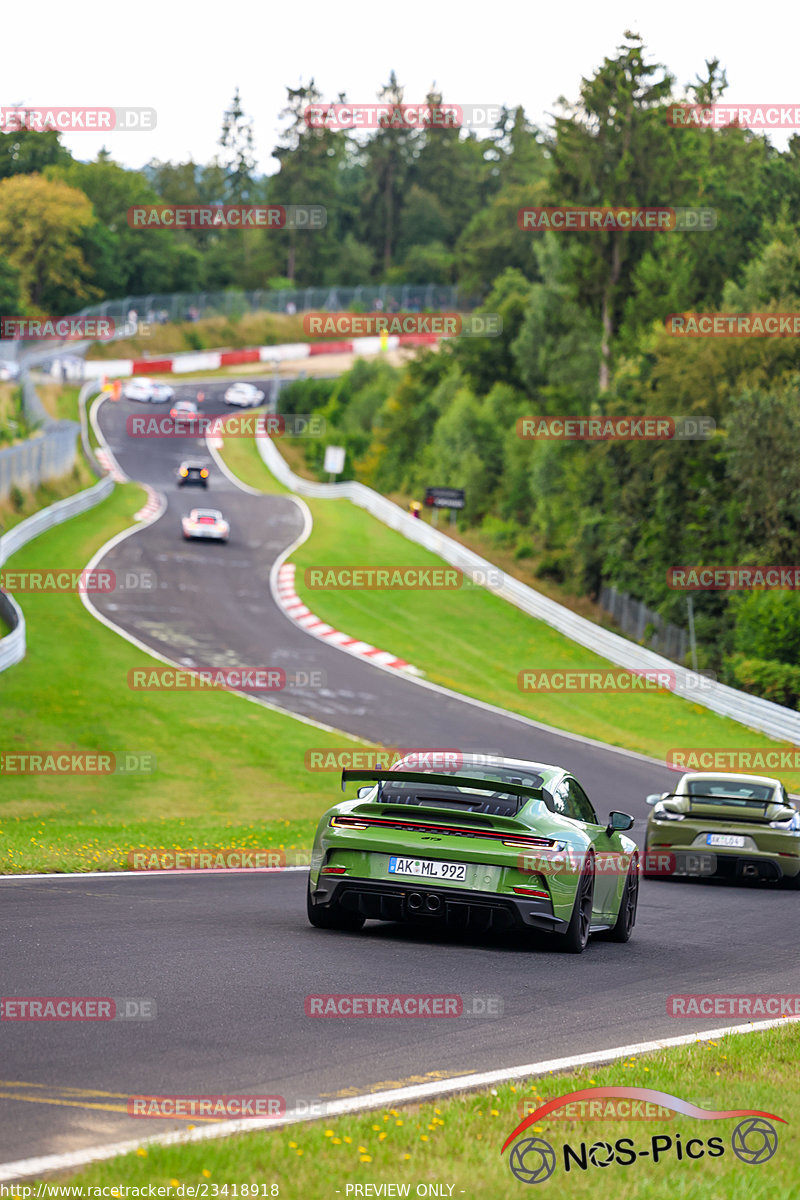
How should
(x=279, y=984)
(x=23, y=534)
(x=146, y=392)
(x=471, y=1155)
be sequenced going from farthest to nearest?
1. (x=146, y=392)
2. (x=23, y=534)
3. (x=279, y=984)
4. (x=471, y=1155)

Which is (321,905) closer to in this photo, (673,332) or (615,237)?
(673,332)

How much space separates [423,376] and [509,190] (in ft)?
95.5

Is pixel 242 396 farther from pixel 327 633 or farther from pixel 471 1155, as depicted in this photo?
pixel 471 1155

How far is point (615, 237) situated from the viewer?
213 ft

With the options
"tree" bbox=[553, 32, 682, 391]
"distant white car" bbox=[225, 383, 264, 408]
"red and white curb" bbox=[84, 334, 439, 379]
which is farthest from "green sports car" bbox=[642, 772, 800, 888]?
"distant white car" bbox=[225, 383, 264, 408]

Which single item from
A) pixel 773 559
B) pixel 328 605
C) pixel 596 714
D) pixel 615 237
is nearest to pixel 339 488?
pixel 615 237

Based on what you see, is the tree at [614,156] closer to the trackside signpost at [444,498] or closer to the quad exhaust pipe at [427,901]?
the trackside signpost at [444,498]

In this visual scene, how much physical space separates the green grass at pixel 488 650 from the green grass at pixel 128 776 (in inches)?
320

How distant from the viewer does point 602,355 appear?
66750mm

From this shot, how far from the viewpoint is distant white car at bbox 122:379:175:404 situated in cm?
8838

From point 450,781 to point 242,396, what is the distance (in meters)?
90.6

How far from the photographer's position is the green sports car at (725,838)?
1541 centimetres

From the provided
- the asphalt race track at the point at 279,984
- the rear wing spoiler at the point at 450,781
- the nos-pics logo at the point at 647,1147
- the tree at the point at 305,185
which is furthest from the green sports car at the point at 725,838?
the tree at the point at 305,185

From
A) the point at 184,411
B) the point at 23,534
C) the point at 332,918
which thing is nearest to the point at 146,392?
the point at 184,411
